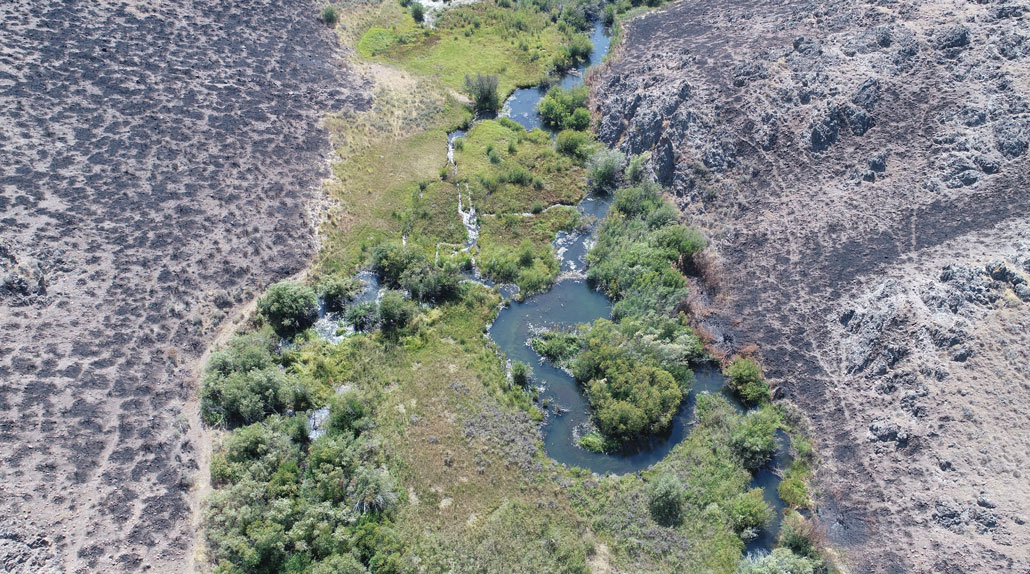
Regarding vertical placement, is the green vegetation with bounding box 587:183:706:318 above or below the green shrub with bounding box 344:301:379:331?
above

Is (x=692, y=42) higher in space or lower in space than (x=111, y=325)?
higher

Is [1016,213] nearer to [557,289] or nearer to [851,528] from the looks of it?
[851,528]

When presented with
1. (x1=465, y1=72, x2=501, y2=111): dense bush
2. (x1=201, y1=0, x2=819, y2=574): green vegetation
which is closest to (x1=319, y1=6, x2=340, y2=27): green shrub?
(x1=465, y1=72, x2=501, y2=111): dense bush

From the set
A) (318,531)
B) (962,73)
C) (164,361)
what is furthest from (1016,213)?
(164,361)

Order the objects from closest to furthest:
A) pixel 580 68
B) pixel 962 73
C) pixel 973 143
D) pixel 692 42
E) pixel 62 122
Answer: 1. pixel 973 143
2. pixel 962 73
3. pixel 62 122
4. pixel 692 42
5. pixel 580 68

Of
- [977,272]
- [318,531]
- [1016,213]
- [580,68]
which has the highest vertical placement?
[1016,213]

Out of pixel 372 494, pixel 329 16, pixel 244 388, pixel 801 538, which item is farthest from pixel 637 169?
pixel 329 16

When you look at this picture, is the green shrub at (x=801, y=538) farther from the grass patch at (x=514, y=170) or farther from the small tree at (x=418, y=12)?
the small tree at (x=418, y=12)

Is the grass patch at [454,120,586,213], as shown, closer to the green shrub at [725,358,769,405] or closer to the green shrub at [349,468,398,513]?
the green shrub at [725,358,769,405]

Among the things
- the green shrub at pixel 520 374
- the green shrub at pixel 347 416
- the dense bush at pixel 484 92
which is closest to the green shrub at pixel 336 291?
the green shrub at pixel 347 416
